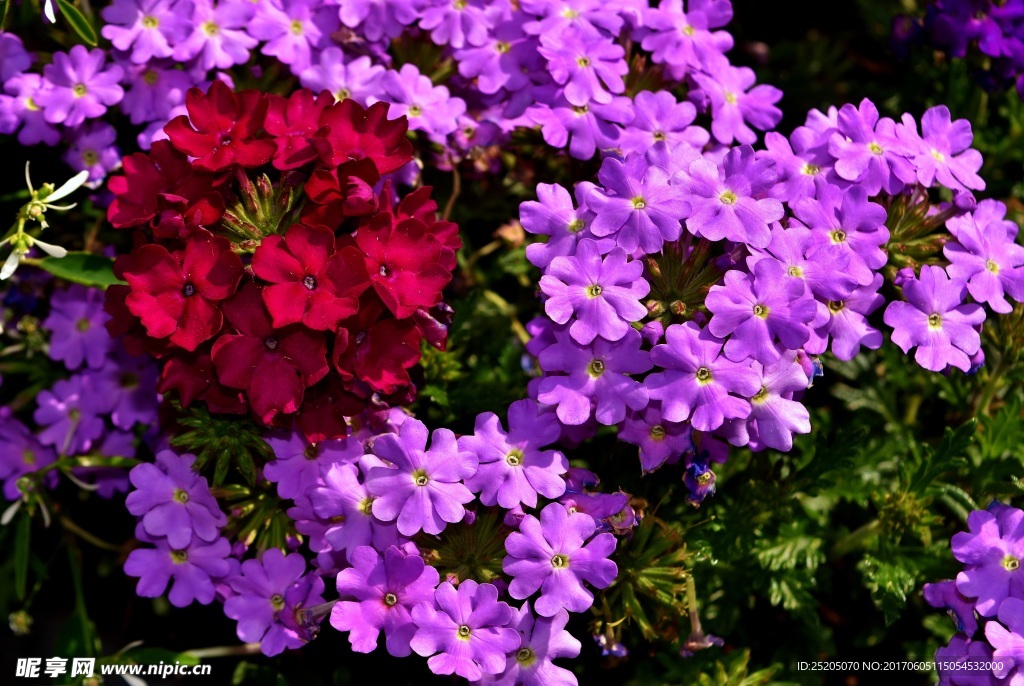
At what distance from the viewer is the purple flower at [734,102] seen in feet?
9.66

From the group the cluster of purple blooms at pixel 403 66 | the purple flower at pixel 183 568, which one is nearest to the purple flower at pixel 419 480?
the purple flower at pixel 183 568

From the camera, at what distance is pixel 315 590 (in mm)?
2498

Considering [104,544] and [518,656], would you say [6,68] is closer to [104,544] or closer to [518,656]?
[104,544]

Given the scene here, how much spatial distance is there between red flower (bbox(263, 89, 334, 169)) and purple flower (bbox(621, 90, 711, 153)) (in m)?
0.88

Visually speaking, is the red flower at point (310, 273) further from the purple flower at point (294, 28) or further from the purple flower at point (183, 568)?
the purple flower at point (294, 28)

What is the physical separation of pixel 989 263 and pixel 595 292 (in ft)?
3.46

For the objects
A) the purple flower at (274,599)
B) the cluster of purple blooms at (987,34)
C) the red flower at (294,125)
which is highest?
the cluster of purple blooms at (987,34)

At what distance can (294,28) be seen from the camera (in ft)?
10.0

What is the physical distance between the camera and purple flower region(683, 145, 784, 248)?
2.42 meters

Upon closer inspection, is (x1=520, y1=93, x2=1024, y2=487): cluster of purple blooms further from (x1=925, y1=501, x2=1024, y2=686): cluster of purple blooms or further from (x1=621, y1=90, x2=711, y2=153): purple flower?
(x1=925, y1=501, x2=1024, y2=686): cluster of purple blooms

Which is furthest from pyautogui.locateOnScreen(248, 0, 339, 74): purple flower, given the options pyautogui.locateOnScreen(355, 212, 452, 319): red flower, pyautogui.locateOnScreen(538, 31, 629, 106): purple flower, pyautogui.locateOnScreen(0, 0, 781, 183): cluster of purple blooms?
pyautogui.locateOnScreen(355, 212, 452, 319): red flower

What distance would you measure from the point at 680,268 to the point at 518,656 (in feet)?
3.41

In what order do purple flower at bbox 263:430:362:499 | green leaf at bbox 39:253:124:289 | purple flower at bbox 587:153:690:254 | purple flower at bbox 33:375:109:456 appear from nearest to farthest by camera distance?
purple flower at bbox 587:153:690:254, purple flower at bbox 263:430:362:499, green leaf at bbox 39:253:124:289, purple flower at bbox 33:375:109:456

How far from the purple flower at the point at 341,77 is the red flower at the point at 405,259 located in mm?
757
